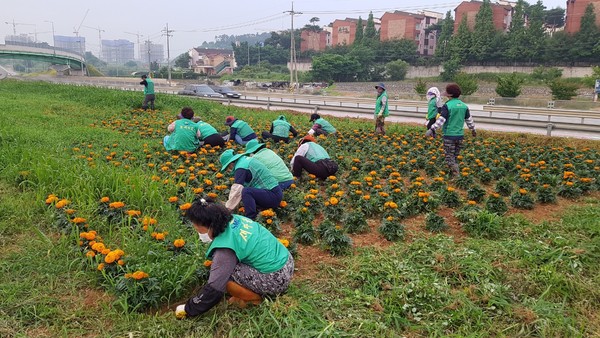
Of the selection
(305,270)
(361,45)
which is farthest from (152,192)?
(361,45)

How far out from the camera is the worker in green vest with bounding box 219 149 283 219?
5004mm

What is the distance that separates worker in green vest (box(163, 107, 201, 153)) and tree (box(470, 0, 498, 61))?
48.8 m

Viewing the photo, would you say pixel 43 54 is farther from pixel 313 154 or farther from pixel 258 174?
pixel 258 174

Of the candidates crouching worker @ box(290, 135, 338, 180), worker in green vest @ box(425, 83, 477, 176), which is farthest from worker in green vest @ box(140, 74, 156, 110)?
worker in green vest @ box(425, 83, 477, 176)

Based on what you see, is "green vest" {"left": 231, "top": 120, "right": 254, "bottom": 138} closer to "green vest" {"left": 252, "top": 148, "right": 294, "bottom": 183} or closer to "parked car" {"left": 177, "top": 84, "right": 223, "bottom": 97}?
"green vest" {"left": 252, "top": 148, "right": 294, "bottom": 183}

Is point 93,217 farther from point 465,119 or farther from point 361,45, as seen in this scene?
point 361,45

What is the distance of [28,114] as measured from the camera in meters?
12.4

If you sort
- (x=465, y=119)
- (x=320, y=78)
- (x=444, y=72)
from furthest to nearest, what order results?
(x=320, y=78), (x=444, y=72), (x=465, y=119)

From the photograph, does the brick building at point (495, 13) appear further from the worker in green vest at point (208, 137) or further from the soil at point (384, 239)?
the soil at point (384, 239)

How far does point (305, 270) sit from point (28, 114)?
11.4m

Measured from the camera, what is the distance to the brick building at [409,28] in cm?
6519

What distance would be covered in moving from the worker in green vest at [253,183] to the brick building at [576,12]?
52.8 m

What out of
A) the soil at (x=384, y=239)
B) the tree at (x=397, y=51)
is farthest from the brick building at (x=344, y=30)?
the soil at (x=384, y=239)

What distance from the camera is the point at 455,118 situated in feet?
25.6
